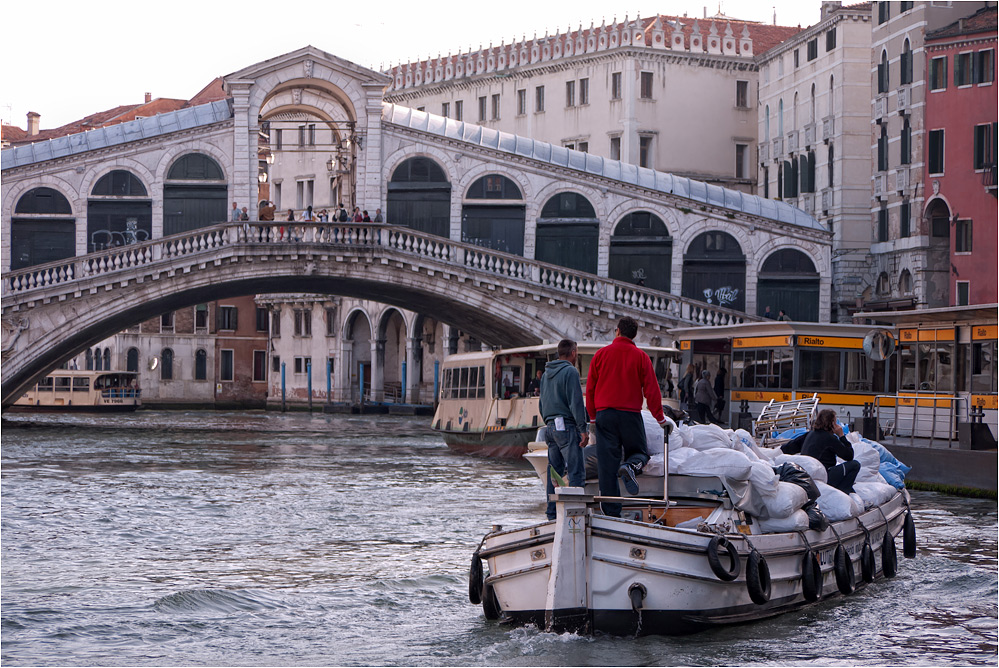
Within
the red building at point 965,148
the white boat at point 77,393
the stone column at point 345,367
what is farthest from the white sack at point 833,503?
the stone column at point 345,367

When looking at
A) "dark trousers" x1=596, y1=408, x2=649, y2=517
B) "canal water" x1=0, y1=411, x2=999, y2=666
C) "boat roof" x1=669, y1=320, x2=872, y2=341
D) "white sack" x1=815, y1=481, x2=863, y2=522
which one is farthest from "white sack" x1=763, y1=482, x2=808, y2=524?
"boat roof" x1=669, y1=320, x2=872, y2=341

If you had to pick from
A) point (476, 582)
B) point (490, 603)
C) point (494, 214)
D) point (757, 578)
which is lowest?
point (490, 603)

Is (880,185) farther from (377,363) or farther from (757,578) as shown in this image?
(757,578)

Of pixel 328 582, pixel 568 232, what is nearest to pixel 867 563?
pixel 328 582

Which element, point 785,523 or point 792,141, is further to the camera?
point 792,141

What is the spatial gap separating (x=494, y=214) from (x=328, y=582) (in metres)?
24.3

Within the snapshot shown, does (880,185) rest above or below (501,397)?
above

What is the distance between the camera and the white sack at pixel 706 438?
449 inches

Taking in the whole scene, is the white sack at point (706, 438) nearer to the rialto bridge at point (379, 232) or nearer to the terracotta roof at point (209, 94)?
the rialto bridge at point (379, 232)

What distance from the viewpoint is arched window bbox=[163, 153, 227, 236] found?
3591 centimetres

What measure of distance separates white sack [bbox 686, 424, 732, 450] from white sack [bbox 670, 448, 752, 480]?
361 mm

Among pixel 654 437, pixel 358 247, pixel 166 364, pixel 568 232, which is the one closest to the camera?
pixel 654 437

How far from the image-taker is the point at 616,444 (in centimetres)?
1073

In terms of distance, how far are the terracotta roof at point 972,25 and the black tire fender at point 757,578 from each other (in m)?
26.5
